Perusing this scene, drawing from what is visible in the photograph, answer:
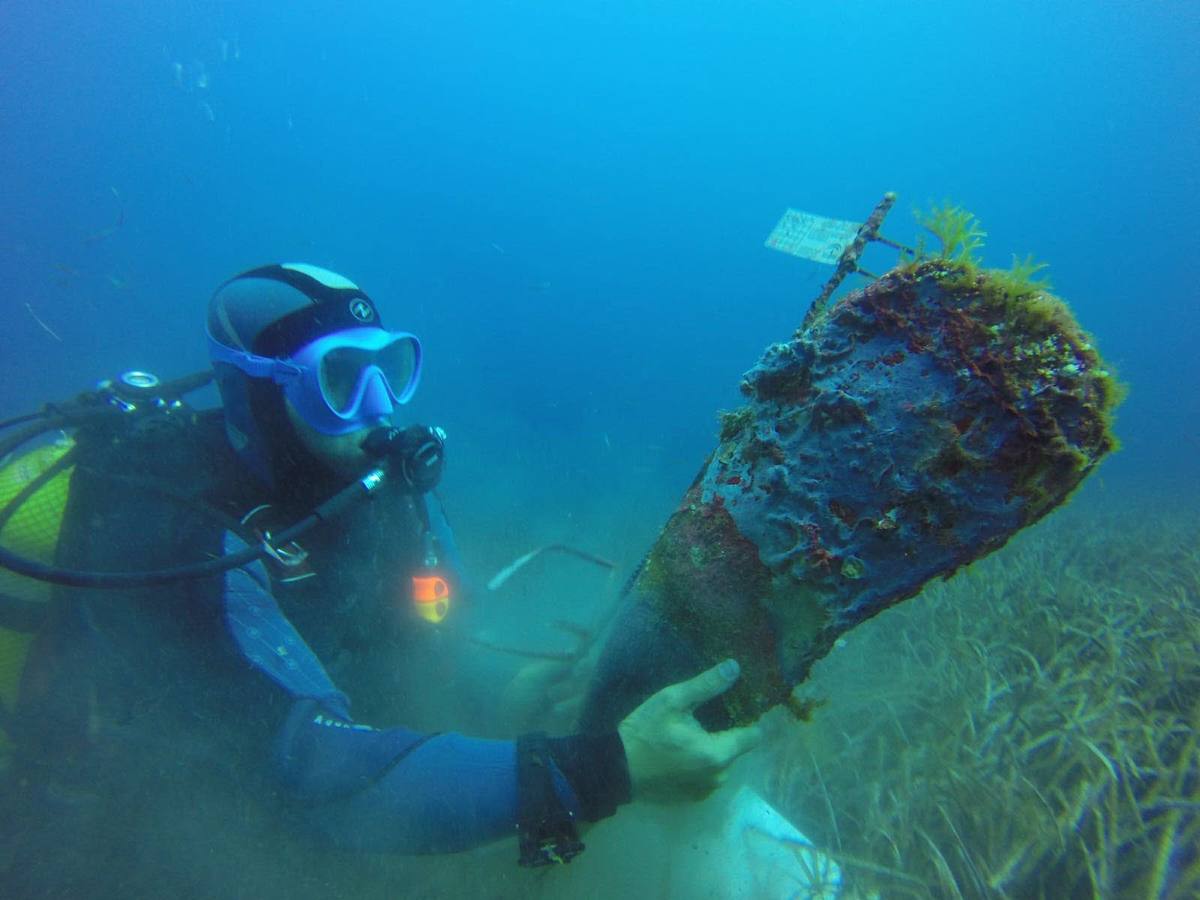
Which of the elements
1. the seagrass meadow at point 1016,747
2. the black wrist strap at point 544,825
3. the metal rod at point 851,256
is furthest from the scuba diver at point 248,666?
the seagrass meadow at point 1016,747

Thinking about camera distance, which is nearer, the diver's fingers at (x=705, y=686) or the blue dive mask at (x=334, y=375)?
the diver's fingers at (x=705, y=686)

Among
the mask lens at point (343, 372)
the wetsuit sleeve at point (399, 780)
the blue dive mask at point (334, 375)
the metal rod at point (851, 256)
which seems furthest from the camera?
the mask lens at point (343, 372)

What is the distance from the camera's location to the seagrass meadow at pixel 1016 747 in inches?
98.5

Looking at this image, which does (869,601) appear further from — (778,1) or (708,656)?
(778,1)

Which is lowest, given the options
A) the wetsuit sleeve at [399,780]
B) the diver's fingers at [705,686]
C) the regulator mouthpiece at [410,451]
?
the wetsuit sleeve at [399,780]

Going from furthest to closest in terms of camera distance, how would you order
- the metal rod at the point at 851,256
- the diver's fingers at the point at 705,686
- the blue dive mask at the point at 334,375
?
the blue dive mask at the point at 334,375, the metal rod at the point at 851,256, the diver's fingers at the point at 705,686

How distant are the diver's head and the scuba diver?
1cm

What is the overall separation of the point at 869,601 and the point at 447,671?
3.05 m

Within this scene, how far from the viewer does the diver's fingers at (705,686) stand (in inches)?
63.7

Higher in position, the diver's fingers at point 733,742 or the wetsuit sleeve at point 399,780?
the diver's fingers at point 733,742

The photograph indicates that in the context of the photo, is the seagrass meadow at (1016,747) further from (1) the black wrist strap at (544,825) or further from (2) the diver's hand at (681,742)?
(1) the black wrist strap at (544,825)

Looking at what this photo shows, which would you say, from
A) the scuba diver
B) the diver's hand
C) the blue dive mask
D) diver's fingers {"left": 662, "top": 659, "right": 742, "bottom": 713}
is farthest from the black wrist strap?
the blue dive mask

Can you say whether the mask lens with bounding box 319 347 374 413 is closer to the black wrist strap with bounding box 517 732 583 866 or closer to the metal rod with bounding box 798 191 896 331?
the black wrist strap with bounding box 517 732 583 866

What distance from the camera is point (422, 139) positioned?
5838 cm
